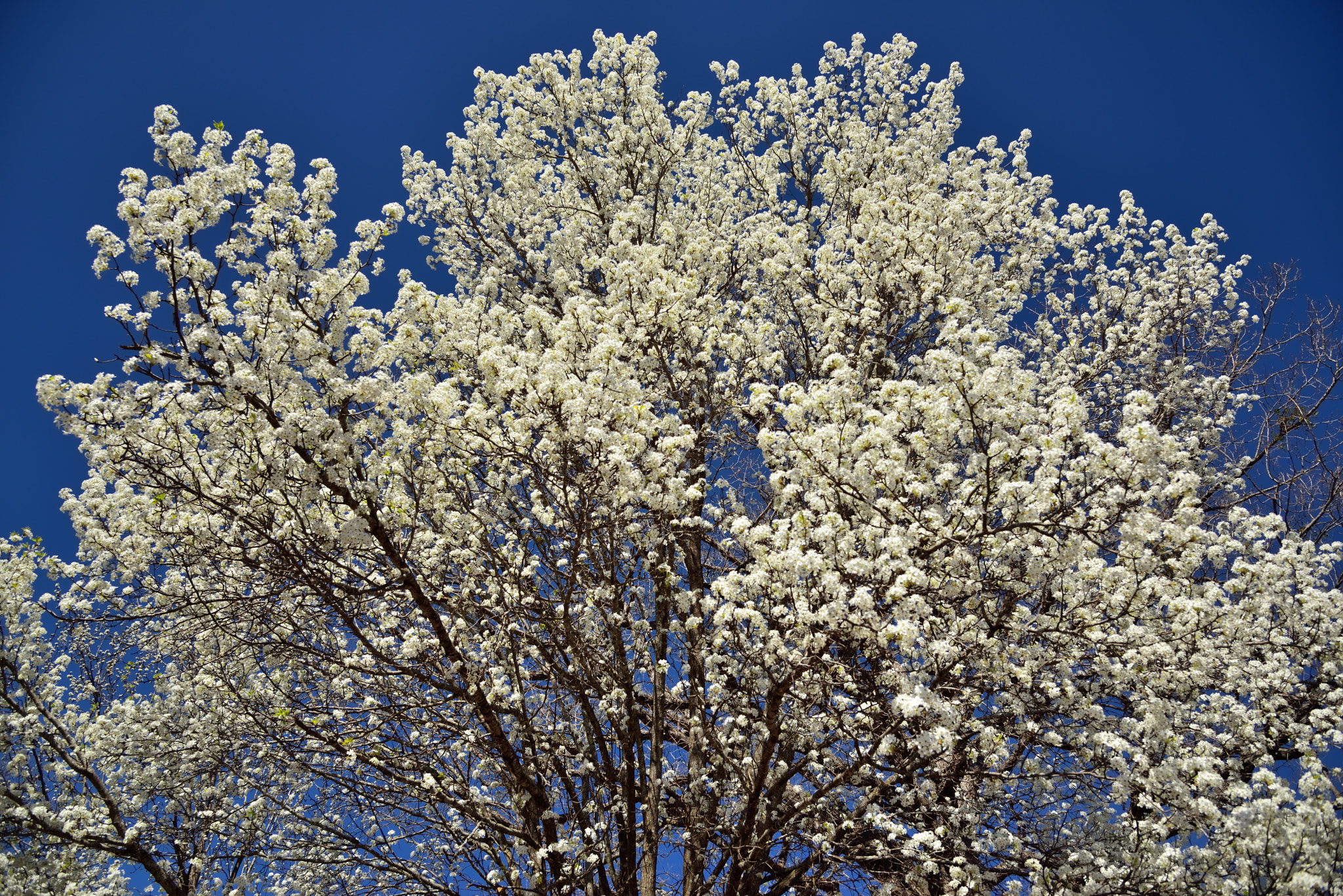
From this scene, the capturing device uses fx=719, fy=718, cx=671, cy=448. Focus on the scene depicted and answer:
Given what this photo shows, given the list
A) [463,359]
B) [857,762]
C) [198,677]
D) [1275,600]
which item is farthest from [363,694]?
[1275,600]

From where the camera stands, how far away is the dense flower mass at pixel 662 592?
553cm

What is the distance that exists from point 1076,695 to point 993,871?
2.18 m

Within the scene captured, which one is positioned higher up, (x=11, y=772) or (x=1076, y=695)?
(x=11, y=772)

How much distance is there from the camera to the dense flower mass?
218 inches

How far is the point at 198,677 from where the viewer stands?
730 cm

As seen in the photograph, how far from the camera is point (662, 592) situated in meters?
7.83

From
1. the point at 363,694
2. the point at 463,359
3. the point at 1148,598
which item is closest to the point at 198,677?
the point at 363,694

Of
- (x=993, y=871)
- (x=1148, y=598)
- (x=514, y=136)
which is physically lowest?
(x=993, y=871)

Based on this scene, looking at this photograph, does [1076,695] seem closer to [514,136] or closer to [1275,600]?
[1275,600]

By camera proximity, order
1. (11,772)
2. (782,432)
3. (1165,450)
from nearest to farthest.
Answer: (1165,450) < (782,432) < (11,772)

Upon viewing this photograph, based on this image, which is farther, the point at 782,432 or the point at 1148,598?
the point at 782,432

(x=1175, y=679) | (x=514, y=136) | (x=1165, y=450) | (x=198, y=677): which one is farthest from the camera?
(x=514, y=136)

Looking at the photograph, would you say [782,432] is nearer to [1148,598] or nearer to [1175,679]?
[1148,598]

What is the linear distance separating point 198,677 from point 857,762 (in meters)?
6.48
